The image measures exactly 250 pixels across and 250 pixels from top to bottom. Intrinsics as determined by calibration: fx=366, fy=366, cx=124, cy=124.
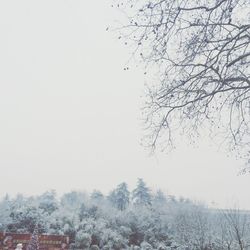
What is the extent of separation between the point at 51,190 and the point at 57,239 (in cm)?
5427

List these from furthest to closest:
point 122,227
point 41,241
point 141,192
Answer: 1. point 141,192
2. point 122,227
3. point 41,241

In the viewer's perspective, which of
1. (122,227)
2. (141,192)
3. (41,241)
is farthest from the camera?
(141,192)

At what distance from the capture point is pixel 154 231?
23.8 meters

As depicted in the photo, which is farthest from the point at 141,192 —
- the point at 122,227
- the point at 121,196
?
the point at 122,227

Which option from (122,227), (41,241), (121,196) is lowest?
(41,241)

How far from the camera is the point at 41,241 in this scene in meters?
14.6

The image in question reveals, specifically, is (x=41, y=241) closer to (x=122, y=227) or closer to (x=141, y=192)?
(x=122, y=227)

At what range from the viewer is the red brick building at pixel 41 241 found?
14086 millimetres

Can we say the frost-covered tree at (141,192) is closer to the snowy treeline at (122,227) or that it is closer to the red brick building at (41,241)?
the snowy treeline at (122,227)

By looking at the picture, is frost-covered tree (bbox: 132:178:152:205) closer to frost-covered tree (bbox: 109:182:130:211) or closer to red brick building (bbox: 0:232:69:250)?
frost-covered tree (bbox: 109:182:130:211)

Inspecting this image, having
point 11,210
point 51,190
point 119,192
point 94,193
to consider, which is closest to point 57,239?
point 11,210

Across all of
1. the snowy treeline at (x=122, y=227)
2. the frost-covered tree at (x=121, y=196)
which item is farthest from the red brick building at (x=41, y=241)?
the frost-covered tree at (x=121, y=196)

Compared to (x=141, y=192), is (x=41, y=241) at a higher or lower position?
lower

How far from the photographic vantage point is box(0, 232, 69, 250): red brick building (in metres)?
14.1
